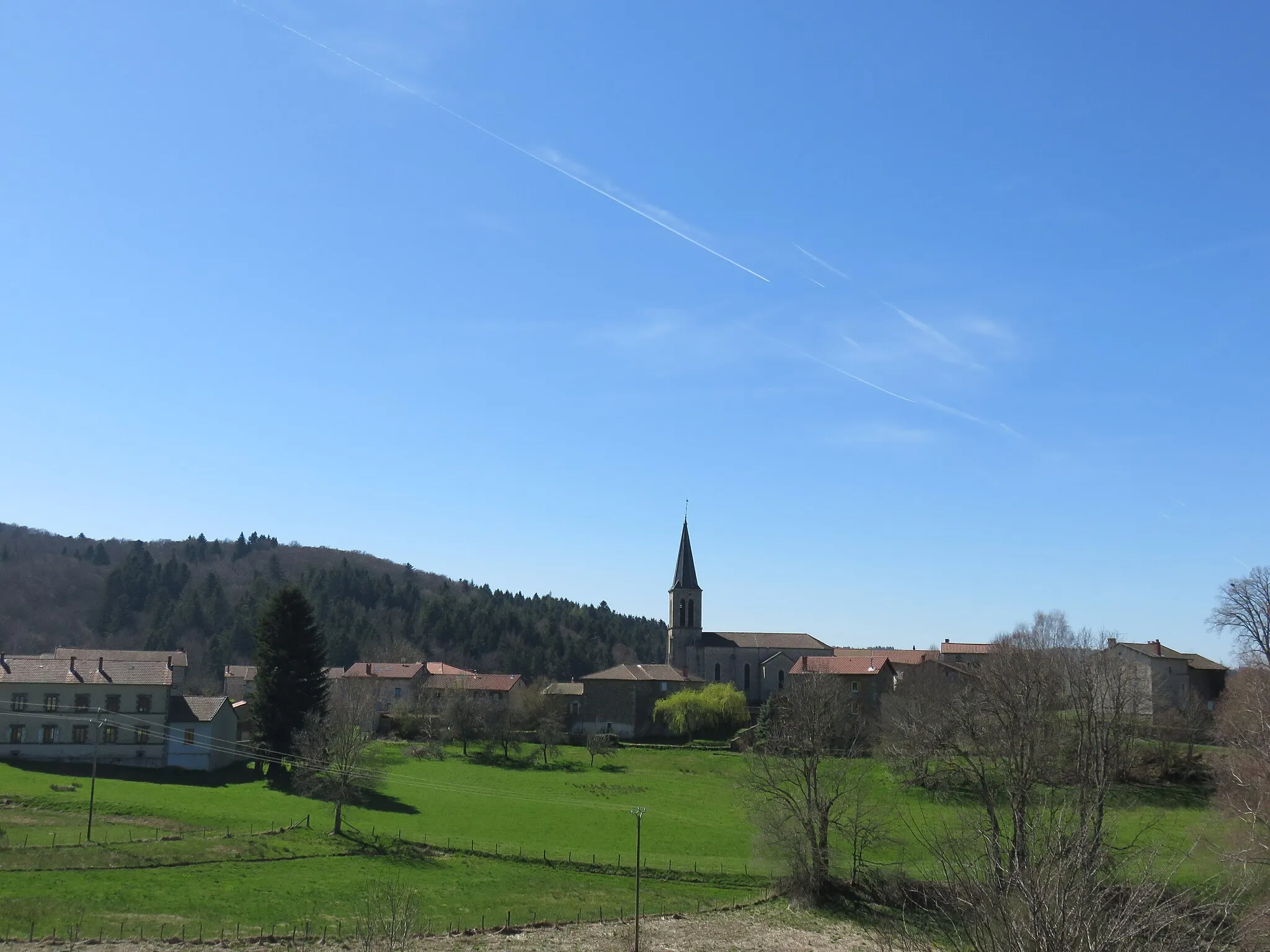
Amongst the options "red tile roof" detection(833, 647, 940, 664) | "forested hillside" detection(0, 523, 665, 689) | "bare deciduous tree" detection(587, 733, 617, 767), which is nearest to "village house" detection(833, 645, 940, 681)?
"red tile roof" detection(833, 647, 940, 664)

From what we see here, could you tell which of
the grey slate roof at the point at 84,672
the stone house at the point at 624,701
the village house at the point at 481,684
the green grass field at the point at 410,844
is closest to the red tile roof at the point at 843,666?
the stone house at the point at 624,701

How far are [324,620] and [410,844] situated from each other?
100 meters

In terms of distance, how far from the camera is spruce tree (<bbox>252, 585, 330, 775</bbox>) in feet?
198

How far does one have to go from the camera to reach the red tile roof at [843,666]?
81.0 meters

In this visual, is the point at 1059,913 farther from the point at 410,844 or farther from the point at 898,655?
the point at 898,655

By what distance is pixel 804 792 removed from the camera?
42219 millimetres

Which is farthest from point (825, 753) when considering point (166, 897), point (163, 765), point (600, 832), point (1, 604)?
point (1, 604)

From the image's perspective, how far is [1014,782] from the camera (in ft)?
125

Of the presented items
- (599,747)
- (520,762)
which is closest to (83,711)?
(520,762)

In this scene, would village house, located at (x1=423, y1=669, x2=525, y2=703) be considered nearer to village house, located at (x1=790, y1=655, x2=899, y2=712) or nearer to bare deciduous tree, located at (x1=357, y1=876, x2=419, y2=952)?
village house, located at (x1=790, y1=655, x2=899, y2=712)

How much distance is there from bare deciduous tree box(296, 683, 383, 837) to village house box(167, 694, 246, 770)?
5.58m

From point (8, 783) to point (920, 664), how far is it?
58096mm

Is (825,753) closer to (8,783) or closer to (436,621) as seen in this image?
(8,783)

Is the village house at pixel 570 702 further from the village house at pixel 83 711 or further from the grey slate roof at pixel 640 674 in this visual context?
the village house at pixel 83 711
